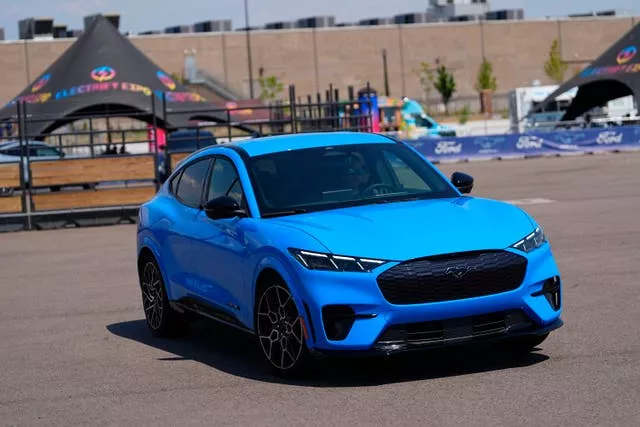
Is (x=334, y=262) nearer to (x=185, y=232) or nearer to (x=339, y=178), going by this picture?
(x=339, y=178)

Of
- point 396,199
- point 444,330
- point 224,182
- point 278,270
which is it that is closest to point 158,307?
point 224,182

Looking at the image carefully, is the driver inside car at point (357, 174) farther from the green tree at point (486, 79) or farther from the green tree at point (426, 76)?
the green tree at point (426, 76)

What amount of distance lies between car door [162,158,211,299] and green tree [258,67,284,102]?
80824 mm

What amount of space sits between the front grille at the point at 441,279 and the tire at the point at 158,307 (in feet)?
9.70

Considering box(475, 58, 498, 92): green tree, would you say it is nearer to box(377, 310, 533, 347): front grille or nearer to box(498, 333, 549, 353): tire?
box(498, 333, 549, 353): tire

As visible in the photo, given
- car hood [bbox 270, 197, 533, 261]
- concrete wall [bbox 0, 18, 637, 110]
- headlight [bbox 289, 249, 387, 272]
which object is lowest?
headlight [bbox 289, 249, 387, 272]

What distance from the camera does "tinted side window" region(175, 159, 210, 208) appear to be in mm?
10102

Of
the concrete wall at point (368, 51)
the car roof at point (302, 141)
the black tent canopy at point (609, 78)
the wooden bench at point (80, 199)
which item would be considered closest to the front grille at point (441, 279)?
the car roof at point (302, 141)

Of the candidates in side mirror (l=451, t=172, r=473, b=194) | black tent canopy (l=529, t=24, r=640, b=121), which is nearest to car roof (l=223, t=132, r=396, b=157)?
side mirror (l=451, t=172, r=473, b=194)

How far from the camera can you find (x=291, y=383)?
326 inches

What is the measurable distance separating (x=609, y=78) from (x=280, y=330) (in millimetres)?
45531

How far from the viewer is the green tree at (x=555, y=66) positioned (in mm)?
100062

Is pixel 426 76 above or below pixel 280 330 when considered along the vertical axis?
above

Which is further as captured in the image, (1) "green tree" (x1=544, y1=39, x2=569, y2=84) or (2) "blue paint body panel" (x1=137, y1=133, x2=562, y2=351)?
(1) "green tree" (x1=544, y1=39, x2=569, y2=84)
